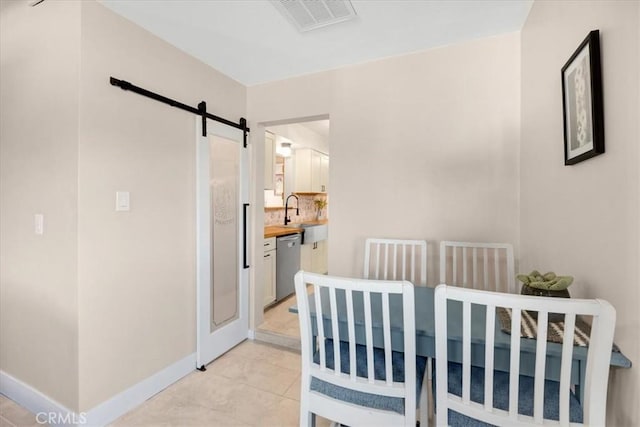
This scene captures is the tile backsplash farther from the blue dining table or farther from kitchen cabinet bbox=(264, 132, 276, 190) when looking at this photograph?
the blue dining table

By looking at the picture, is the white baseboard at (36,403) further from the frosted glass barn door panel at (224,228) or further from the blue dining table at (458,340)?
the blue dining table at (458,340)

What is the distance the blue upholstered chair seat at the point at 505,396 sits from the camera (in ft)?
3.43

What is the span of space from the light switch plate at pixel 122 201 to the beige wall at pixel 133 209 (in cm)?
3

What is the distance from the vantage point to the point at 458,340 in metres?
1.17

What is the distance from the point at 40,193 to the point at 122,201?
45 centimetres

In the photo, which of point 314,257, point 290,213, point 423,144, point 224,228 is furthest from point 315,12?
point 290,213

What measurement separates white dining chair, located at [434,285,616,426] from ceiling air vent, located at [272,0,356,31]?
5.63ft

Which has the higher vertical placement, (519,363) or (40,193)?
(40,193)

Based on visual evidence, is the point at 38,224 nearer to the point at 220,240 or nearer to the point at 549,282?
the point at 220,240

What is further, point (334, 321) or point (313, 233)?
point (313, 233)

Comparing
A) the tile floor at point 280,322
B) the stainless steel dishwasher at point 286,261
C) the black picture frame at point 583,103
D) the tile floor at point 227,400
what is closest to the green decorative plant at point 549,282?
the black picture frame at point 583,103

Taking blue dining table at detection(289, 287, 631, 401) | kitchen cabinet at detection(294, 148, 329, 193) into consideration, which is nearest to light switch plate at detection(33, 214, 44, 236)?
blue dining table at detection(289, 287, 631, 401)

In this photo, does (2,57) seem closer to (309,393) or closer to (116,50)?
(116,50)

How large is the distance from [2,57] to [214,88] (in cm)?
132
